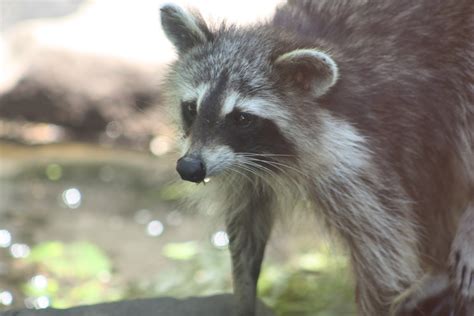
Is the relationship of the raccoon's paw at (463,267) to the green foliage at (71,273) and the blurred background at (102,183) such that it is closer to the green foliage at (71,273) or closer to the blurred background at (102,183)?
the blurred background at (102,183)

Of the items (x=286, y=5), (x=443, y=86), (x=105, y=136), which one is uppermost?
(x=286, y=5)

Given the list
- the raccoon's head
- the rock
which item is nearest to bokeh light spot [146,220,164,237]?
the rock

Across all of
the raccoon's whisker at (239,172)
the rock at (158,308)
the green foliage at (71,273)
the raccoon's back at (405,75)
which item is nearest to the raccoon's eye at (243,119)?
the raccoon's whisker at (239,172)

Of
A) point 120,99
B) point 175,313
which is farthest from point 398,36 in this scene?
point 120,99

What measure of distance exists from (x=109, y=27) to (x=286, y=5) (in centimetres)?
377

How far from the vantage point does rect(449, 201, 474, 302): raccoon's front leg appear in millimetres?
3447

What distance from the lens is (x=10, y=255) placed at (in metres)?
5.60

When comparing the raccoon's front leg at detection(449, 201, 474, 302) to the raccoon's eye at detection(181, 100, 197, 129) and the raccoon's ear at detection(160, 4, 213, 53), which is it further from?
the raccoon's ear at detection(160, 4, 213, 53)

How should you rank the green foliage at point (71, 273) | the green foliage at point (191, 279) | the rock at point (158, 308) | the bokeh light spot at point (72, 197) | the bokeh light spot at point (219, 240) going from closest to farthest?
the rock at point (158, 308) → the green foliage at point (191, 279) → the green foliage at point (71, 273) → the bokeh light spot at point (219, 240) → the bokeh light spot at point (72, 197)

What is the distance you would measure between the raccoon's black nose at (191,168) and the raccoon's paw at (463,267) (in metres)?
1.04

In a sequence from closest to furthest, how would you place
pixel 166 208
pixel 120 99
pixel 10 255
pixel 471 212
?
pixel 471 212 → pixel 10 255 → pixel 166 208 → pixel 120 99

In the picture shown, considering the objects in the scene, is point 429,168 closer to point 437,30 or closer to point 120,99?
point 437,30

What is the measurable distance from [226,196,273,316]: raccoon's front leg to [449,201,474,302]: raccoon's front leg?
2.69 ft

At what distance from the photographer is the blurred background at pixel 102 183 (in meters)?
5.25
